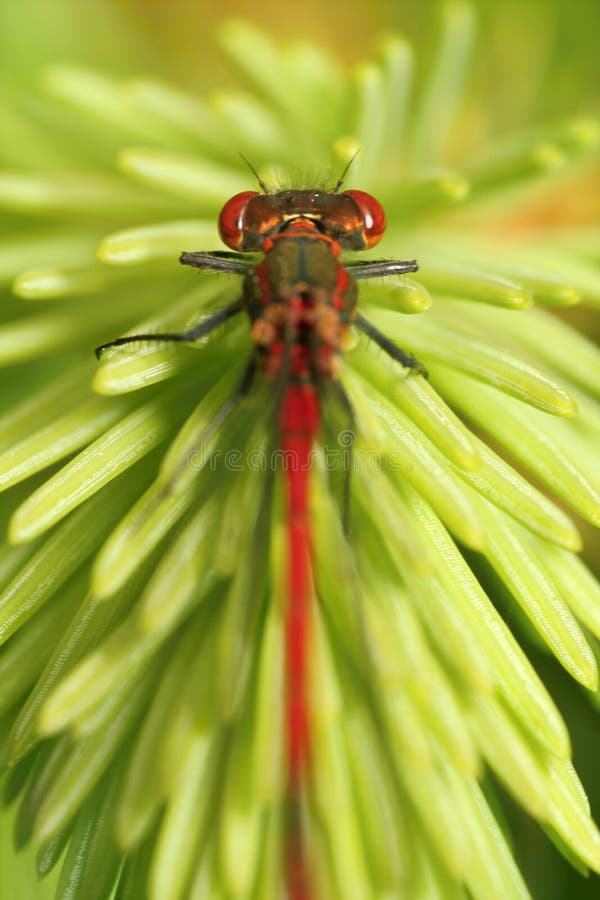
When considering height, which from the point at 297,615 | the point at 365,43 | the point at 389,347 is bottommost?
the point at 297,615

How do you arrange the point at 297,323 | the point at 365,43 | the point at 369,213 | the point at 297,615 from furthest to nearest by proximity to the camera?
the point at 365,43
the point at 369,213
the point at 297,323
the point at 297,615

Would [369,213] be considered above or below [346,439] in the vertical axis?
above

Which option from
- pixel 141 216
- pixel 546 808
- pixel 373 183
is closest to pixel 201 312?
pixel 141 216

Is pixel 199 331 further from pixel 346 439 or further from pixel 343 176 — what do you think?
pixel 343 176

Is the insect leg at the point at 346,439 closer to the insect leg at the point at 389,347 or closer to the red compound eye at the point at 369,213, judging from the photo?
the insect leg at the point at 389,347

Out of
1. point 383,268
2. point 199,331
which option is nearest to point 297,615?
point 199,331

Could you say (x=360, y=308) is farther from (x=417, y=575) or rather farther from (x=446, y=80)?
(x=446, y=80)

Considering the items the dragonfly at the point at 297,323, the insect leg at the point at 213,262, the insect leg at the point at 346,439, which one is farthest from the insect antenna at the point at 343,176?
the insect leg at the point at 346,439

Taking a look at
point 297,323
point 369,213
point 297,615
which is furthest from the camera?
point 369,213
